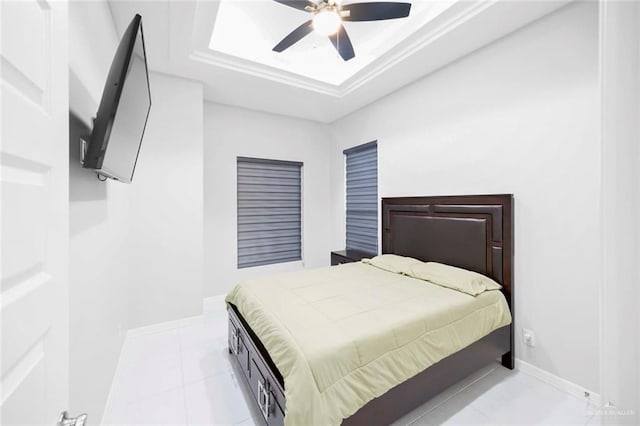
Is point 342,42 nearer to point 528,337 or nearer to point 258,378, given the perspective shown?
point 258,378

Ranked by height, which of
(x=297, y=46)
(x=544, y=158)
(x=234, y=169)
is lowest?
(x=544, y=158)

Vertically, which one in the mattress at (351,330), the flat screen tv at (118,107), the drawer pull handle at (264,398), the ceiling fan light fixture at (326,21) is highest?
the ceiling fan light fixture at (326,21)

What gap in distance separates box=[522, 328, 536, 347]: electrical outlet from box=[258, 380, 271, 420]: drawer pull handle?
6.95 ft

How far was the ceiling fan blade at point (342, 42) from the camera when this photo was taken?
2.31 metres

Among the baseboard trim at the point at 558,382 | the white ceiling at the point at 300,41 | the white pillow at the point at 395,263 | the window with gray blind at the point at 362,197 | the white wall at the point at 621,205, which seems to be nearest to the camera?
the white wall at the point at 621,205

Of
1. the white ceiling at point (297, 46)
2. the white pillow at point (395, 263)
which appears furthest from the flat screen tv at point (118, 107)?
the white pillow at point (395, 263)

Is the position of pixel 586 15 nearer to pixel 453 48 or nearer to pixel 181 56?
pixel 453 48

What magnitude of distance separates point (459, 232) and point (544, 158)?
90 centimetres

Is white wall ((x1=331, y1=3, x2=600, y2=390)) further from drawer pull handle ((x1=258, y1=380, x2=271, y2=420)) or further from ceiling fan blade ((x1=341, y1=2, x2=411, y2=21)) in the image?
drawer pull handle ((x1=258, y1=380, x2=271, y2=420))

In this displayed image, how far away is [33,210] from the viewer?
607 millimetres

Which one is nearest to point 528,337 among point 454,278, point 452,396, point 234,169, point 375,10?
point 454,278

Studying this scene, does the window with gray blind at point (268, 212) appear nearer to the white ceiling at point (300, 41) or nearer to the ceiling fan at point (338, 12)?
the white ceiling at point (300, 41)

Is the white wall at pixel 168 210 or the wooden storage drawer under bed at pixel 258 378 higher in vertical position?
the white wall at pixel 168 210

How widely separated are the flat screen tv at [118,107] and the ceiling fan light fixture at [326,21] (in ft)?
4.07
